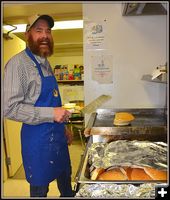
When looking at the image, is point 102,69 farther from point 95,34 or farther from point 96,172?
point 96,172

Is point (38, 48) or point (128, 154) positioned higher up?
point (38, 48)

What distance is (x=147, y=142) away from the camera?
781 millimetres

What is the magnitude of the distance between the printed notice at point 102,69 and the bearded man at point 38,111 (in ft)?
1.29

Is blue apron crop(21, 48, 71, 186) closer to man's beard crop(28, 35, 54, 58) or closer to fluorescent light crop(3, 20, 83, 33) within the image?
man's beard crop(28, 35, 54, 58)

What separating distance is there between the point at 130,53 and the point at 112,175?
0.89 meters

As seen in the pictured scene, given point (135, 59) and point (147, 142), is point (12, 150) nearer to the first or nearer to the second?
point (135, 59)

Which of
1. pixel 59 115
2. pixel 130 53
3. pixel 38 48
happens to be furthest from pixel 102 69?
pixel 59 115

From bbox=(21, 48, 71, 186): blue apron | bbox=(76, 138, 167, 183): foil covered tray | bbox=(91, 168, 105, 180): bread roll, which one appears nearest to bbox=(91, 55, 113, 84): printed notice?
bbox=(21, 48, 71, 186): blue apron

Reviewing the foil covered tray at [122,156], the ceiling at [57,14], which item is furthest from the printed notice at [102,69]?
the foil covered tray at [122,156]

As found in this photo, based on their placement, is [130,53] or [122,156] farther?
[130,53]

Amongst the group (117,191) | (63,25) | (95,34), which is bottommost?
(117,191)

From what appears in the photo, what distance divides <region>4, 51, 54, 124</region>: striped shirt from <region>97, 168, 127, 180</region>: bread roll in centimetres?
36

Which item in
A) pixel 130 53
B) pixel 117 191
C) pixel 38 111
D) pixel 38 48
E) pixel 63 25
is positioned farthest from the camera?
pixel 63 25

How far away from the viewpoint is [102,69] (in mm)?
1368
